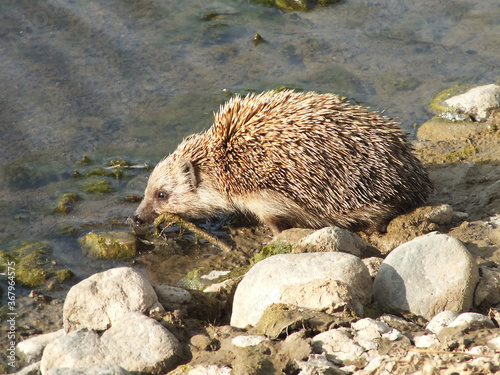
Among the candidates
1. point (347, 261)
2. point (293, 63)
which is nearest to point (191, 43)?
point (293, 63)

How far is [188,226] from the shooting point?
782 centimetres

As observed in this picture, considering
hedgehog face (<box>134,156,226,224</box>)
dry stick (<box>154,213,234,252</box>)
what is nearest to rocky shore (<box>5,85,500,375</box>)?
dry stick (<box>154,213,234,252</box>)

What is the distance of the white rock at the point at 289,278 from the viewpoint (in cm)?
488

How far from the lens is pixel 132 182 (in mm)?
8641

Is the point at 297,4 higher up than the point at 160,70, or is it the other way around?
the point at 297,4

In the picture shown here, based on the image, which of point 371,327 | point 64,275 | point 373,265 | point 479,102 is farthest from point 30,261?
point 479,102

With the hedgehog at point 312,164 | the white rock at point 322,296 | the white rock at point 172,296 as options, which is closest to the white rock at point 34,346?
the white rock at point 172,296

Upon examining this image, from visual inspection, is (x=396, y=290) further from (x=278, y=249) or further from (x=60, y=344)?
(x=60, y=344)

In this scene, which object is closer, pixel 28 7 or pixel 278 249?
pixel 278 249

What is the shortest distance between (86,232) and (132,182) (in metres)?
1.25

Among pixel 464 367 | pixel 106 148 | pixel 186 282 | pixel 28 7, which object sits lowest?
pixel 186 282

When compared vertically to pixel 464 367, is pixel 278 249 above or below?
below

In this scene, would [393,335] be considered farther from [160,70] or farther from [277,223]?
[160,70]

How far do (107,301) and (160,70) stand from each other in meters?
6.57
